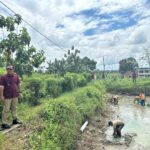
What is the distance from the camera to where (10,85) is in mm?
11742

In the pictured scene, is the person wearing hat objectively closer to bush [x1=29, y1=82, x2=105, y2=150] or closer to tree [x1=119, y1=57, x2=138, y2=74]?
bush [x1=29, y1=82, x2=105, y2=150]

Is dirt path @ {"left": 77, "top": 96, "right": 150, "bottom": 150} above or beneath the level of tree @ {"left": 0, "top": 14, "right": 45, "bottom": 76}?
beneath

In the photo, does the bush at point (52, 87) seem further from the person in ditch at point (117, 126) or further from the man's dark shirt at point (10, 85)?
the man's dark shirt at point (10, 85)

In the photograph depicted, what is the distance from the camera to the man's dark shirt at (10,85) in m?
11.6

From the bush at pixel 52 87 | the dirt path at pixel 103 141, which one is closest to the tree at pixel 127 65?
the bush at pixel 52 87

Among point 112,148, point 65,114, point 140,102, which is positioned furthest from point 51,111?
point 140,102

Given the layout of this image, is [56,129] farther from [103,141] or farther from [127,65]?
[127,65]

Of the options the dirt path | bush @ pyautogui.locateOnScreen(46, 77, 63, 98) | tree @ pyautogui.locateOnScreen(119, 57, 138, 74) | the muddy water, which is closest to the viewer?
the dirt path

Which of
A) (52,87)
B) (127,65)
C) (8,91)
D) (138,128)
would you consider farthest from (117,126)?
(127,65)

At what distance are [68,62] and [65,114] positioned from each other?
2104 inches

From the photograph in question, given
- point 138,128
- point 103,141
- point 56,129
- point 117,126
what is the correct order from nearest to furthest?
1. point 56,129
2. point 103,141
3. point 117,126
4. point 138,128

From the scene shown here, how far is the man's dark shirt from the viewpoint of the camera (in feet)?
37.9

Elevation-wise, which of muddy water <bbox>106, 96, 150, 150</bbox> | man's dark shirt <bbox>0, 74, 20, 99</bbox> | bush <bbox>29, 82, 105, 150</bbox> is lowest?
muddy water <bbox>106, 96, 150, 150</bbox>

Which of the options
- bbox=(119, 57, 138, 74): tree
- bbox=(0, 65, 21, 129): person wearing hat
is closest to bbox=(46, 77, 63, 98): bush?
bbox=(0, 65, 21, 129): person wearing hat
